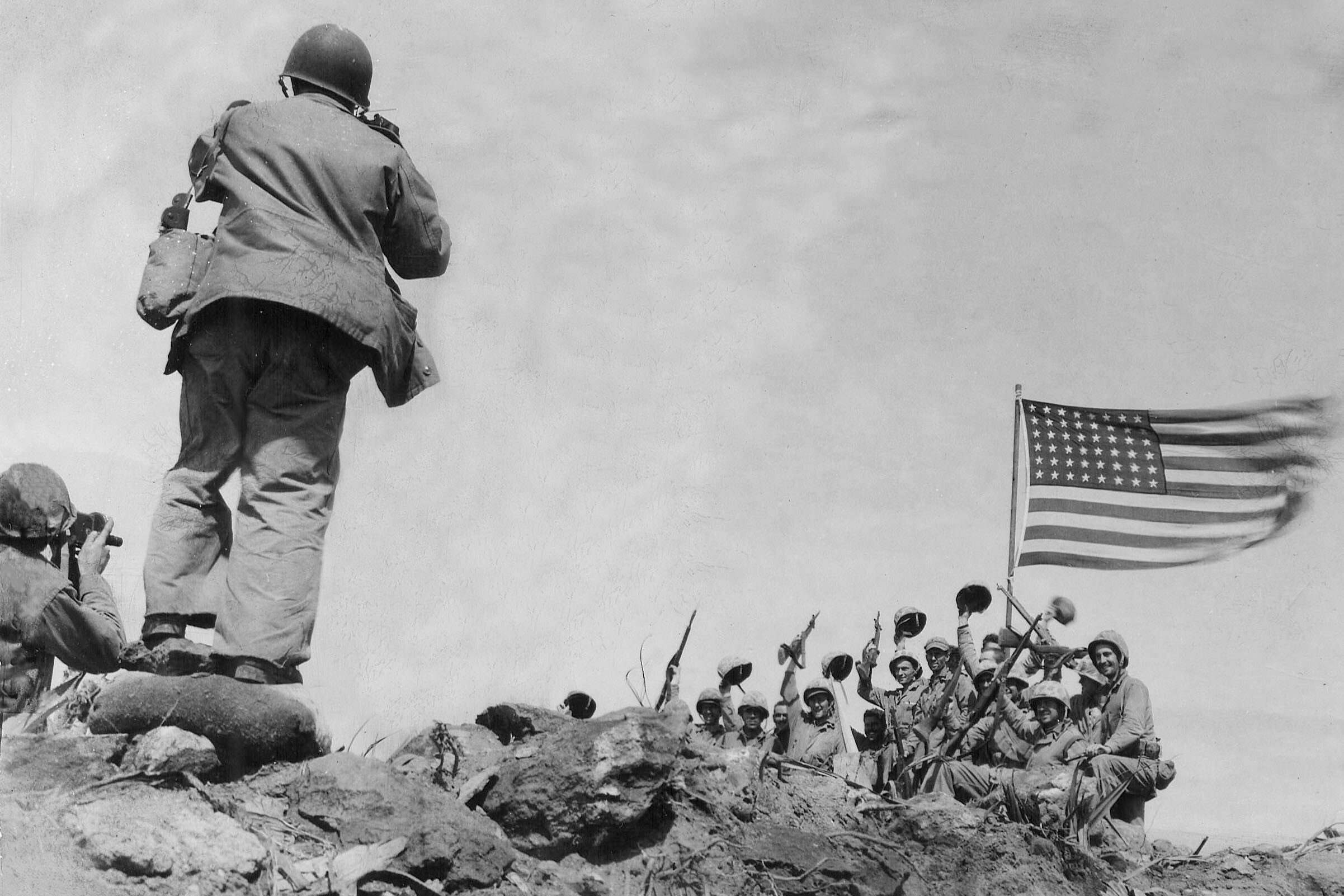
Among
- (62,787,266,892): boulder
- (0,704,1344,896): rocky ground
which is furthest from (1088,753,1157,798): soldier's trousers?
(62,787,266,892): boulder

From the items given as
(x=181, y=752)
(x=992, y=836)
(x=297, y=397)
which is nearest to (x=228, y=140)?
(x=297, y=397)

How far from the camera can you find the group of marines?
737 cm

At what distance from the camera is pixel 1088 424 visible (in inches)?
436

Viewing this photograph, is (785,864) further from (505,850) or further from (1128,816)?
(1128,816)

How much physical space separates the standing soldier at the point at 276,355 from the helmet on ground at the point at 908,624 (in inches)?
223

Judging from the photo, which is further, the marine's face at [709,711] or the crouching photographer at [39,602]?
the marine's face at [709,711]

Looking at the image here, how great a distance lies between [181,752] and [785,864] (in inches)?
Answer: 73.5

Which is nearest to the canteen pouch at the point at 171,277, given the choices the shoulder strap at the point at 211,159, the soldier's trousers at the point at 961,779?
the shoulder strap at the point at 211,159

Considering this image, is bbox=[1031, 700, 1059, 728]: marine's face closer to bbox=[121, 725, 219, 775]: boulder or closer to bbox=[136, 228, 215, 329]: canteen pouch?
bbox=[121, 725, 219, 775]: boulder

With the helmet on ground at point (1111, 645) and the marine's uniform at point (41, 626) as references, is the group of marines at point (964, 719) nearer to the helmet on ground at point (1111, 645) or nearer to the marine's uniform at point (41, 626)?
the helmet on ground at point (1111, 645)

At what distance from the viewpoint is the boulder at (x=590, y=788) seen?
172 inches

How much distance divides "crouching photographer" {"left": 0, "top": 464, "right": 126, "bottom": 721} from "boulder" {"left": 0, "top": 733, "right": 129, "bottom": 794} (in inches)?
14.5

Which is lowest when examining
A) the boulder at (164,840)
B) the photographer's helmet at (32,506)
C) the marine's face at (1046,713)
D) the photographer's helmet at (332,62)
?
the boulder at (164,840)

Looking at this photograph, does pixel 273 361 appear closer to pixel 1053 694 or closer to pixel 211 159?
pixel 211 159
